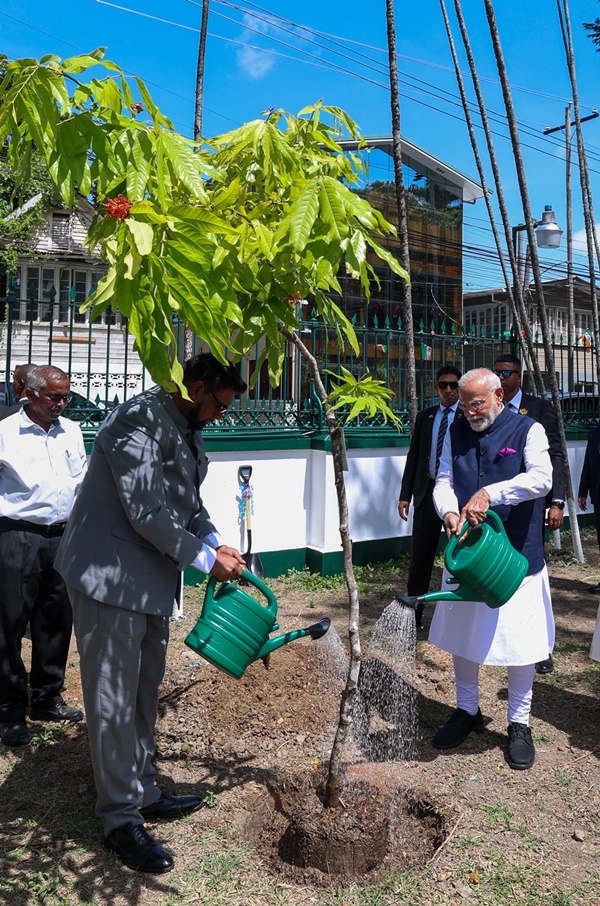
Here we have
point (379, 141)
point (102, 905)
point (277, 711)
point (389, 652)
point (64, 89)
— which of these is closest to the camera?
point (64, 89)

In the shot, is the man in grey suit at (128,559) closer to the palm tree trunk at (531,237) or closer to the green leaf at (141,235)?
the green leaf at (141,235)

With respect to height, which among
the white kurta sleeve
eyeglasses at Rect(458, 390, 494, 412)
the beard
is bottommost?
the white kurta sleeve

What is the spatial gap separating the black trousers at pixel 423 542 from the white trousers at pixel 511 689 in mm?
1711

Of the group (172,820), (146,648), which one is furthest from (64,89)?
(172,820)

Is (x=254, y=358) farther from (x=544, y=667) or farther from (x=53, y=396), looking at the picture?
(x=544, y=667)

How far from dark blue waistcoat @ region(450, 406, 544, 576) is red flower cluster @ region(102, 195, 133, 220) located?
7.68 feet

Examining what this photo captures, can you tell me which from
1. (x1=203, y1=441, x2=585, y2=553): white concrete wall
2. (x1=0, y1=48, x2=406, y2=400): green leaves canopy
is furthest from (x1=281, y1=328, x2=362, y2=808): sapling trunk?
→ (x1=203, y1=441, x2=585, y2=553): white concrete wall

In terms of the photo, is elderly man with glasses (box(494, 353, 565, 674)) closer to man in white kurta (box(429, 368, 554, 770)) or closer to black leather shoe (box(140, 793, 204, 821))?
man in white kurta (box(429, 368, 554, 770))

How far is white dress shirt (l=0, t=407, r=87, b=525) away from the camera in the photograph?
4.06 m

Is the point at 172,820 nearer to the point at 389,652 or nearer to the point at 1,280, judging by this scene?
the point at 389,652

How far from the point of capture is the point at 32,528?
13.6 ft

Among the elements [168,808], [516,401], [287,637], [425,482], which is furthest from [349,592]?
[516,401]

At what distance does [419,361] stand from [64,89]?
6.29 m

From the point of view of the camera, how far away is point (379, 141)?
85.7 feet
